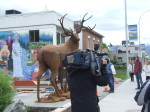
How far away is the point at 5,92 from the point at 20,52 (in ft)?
39.3

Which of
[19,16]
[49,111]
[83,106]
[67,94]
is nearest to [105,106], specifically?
[67,94]

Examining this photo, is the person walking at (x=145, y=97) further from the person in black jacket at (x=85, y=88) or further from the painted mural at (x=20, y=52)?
the painted mural at (x=20, y=52)

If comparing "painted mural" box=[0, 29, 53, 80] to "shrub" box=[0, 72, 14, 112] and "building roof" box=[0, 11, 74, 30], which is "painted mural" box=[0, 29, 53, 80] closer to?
"building roof" box=[0, 11, 74, 30]

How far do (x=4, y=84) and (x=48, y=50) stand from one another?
3273mm

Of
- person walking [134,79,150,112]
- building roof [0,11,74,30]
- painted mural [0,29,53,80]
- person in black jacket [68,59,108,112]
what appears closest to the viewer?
person walking [134,79,150,112]

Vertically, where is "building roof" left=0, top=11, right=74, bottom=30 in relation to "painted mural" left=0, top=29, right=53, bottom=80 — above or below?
above

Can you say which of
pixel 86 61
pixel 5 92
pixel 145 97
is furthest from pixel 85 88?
pixel 5 92

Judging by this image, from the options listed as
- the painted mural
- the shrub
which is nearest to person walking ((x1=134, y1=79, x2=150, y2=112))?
the shrub

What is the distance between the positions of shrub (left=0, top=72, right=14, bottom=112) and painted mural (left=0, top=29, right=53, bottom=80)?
36.8 feet

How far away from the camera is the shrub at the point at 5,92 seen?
253 inches

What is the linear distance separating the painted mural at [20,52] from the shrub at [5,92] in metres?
11.2

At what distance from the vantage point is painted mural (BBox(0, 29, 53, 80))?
18.0 metres

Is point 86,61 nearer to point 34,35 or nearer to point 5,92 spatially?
point 5,92

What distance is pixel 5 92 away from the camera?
653 cm
